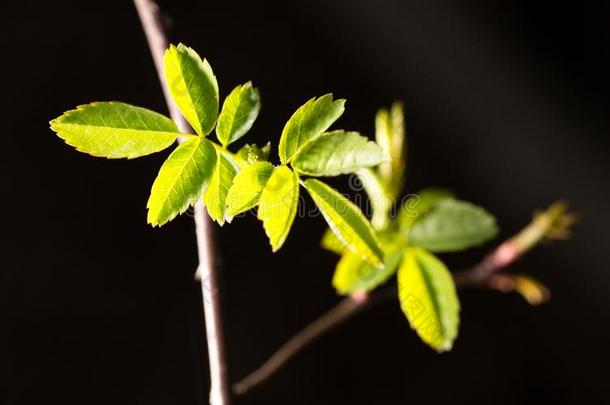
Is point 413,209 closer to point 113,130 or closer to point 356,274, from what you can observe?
point 356,274

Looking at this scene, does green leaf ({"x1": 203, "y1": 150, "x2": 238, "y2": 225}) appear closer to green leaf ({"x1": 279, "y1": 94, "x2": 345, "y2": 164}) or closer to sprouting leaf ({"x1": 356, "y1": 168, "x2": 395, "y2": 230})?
green leaf ({"x1": 279, "y1": 94, "x2": 345, "y2": 164})

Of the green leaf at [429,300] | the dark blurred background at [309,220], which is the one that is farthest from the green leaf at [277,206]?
the dark blurred background at [309,220]

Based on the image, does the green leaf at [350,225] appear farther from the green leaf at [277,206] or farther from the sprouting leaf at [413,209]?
the sprouting leaf at [413,209]

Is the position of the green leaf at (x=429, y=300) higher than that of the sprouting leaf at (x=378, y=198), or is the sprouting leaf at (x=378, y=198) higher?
the sprouting leaf at (x=378, y=198)

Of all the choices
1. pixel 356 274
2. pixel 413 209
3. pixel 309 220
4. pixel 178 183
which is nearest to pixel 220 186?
pixel 178 183

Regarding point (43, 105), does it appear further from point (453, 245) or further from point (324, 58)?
point (453, 245)

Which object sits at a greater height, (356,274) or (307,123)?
(307,123)
